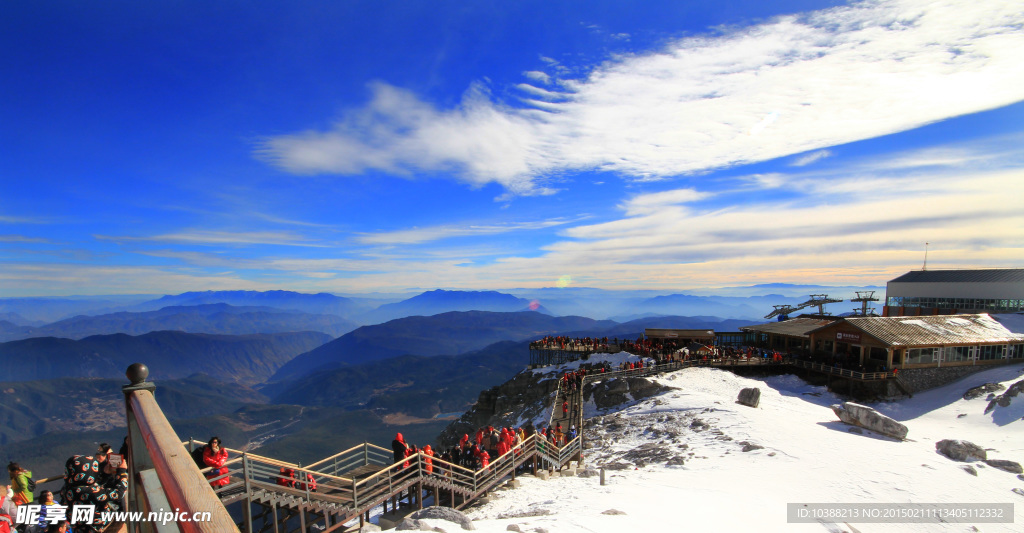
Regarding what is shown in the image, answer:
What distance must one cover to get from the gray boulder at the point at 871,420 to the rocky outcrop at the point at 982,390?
12.2 m

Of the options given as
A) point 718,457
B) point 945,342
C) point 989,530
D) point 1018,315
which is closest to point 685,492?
point 718,457

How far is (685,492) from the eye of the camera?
1373cm

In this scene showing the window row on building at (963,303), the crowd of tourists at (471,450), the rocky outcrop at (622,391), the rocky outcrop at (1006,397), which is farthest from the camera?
the window row on building at (963,303)

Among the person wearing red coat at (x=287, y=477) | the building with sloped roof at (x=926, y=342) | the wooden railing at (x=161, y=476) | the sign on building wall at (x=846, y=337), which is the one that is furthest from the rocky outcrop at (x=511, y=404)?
the wooden railing at (x=161, y=476)

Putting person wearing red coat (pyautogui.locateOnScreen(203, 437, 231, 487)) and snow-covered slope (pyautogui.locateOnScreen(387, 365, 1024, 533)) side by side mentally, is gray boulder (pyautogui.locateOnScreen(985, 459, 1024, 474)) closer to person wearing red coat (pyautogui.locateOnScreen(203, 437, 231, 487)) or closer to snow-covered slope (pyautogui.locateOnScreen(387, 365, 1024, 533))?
snow-covered slope (pyautogui.locateOnScreen(387, 365, 1024, 533))

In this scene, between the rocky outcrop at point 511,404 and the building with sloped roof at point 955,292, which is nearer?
the rocky outcrop at point 511,404

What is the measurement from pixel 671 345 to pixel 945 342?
60.5ft

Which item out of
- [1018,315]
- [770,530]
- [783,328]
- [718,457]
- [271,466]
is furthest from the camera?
[783,328]

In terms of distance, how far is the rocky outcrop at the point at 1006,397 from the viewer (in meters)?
24.9

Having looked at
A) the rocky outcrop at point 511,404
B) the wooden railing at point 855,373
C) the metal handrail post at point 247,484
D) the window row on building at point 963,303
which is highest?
the metal handrail post at point 247,484

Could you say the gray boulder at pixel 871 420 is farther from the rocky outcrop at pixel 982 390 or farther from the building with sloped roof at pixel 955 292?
the building with sloped roof at pixel 955 292

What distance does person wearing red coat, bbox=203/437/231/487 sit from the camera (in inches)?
339

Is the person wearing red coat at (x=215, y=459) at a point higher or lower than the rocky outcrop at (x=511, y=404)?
higher

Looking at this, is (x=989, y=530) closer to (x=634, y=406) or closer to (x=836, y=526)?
(x=836, y=526)
